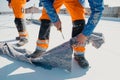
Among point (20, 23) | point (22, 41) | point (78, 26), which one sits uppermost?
point (78, 26)

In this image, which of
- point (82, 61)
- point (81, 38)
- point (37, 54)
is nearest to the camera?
point (81, 38)

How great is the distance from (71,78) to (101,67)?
0.40 metres

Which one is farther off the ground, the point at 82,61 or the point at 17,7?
the point at 17,7

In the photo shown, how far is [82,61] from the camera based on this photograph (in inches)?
Answer: 92.7

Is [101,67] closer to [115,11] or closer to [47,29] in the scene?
[47,29]

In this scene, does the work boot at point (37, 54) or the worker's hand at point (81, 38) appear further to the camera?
the work boot at point (37, 54)

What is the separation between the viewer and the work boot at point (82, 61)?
233cm

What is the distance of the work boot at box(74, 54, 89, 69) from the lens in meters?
2.33

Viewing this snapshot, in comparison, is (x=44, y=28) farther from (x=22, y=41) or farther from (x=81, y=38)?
(x=22, y=41)

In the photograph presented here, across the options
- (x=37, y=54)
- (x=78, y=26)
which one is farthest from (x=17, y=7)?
(x=78, y=26)

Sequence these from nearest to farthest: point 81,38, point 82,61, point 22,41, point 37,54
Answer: point 81,38, point 82,61, point 37,54, point 22,41

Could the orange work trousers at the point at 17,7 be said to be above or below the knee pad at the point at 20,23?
above

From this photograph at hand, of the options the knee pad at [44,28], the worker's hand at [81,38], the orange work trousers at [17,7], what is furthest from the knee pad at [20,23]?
the worker's hand at [81,38]

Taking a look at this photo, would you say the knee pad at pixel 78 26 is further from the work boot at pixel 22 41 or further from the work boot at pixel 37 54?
the work boot at pixel 22 41
